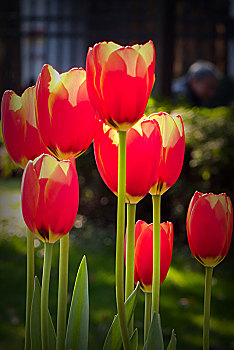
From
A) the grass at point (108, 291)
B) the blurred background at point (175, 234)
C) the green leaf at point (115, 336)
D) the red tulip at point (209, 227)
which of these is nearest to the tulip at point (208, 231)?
the red tulip at point (209, 227)

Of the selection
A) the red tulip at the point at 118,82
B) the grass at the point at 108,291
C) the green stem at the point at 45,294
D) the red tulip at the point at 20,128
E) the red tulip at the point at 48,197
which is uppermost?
the red tulip at the point at 118,82

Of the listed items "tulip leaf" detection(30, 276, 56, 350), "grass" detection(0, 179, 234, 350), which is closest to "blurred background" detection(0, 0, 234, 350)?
"grass" detection(0, 179, 234, 350)

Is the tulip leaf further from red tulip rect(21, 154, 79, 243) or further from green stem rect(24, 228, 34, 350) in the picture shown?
red tulip rect(21, 154, 79, 243)

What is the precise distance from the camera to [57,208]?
29.5 inches

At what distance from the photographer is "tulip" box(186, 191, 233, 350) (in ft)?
2.76

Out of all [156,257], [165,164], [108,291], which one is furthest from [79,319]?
[108,291]

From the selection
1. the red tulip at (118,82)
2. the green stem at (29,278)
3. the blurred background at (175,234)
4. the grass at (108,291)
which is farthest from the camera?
the blurred background at (175,234)

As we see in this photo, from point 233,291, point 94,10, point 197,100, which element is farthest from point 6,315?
point 94,10

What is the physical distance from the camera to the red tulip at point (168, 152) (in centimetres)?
82

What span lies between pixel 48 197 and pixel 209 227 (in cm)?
25

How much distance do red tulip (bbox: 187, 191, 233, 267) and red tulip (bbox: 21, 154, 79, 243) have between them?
0.66 ft

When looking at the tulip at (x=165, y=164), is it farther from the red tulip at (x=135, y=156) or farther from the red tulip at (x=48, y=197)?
the red tulip at (x=48, y=197)

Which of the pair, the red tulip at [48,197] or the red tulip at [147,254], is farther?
the red tulip at [147,254]

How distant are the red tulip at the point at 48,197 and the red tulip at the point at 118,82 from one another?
3.6 inches
